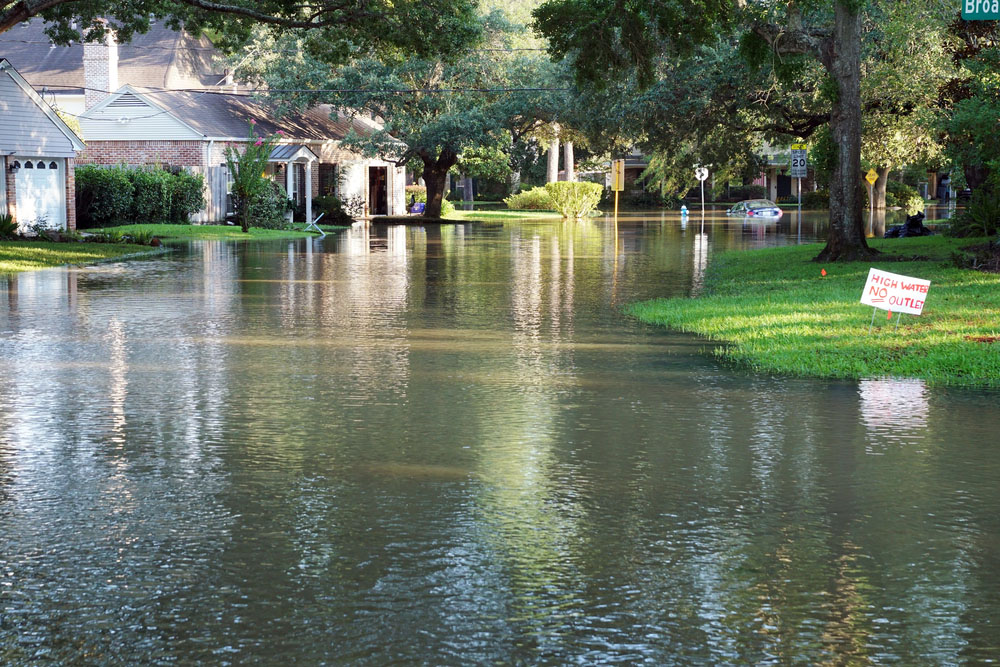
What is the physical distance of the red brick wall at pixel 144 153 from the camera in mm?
48500

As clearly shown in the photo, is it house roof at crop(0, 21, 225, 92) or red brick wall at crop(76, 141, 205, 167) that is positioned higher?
house roof at crop(0, 21, 225, 92)

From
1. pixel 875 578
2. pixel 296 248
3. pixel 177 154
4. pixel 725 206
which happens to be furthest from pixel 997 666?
pixel 725 206

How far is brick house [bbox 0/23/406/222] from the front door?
0.05 meters

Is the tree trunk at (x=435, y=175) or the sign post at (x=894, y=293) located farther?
the tree trunk at (x=435, y=175)

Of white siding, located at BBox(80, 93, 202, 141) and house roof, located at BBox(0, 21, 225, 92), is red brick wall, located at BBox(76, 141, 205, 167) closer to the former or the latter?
white siding, located at BBox(80, 93, 202, 141)

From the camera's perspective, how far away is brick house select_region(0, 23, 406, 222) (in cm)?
4878

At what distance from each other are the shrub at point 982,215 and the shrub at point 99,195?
25825 millimetres

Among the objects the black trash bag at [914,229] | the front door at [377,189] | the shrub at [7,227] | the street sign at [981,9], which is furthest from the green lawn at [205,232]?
the street sign at [981,9]

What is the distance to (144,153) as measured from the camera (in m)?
49.1

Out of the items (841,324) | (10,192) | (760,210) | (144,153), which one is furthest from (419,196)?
(841,324)

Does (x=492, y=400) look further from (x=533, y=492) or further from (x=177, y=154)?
(x=177, y=154)

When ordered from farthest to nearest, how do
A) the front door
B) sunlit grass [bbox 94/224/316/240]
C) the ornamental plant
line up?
the front door → the ornamental plant → sunlit grass [bbox 94/224/316/240]

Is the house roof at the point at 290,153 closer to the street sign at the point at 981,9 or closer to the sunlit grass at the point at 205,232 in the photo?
the sunlit grass at the point at 205,232

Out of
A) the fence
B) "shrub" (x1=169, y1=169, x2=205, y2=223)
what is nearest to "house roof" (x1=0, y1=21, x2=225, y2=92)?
the fence
